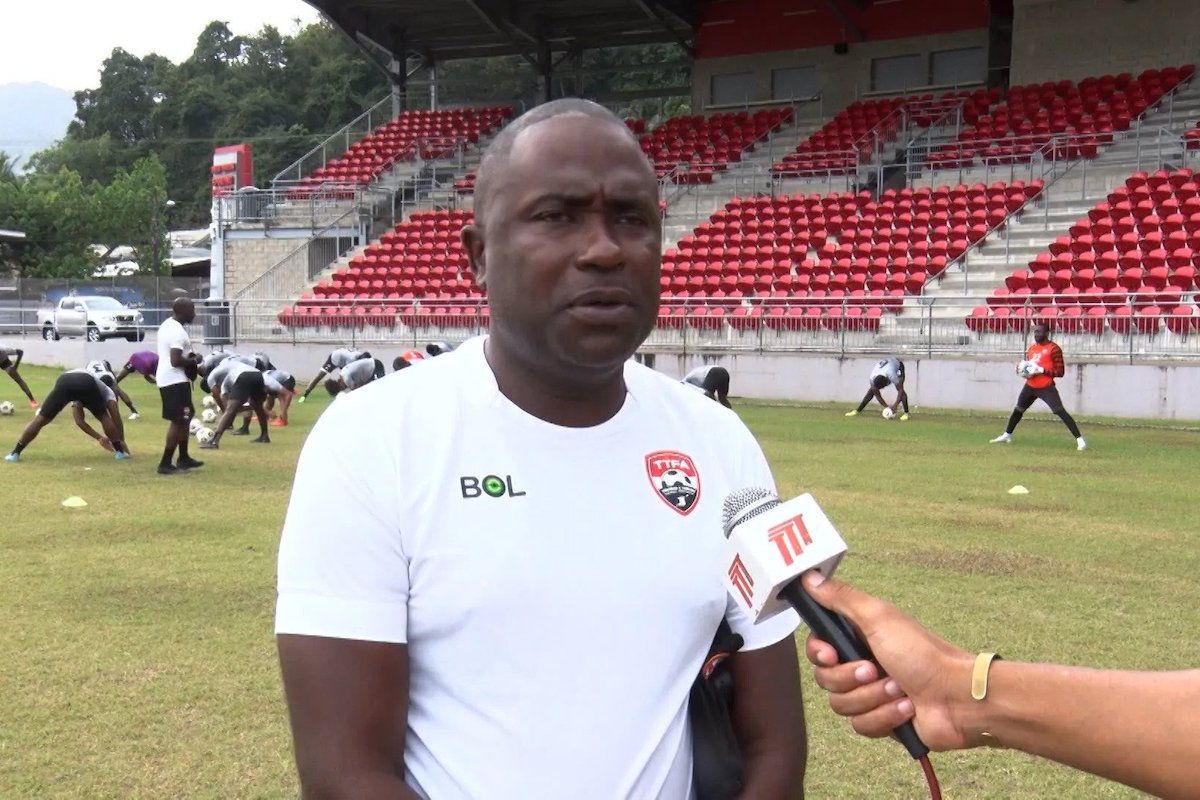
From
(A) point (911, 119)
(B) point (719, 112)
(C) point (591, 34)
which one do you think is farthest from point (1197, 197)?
(C) point (591, 34)

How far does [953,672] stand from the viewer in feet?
5.97

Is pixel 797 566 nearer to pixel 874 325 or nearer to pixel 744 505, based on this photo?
pixel 744 505

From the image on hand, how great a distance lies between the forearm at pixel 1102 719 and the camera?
169cm

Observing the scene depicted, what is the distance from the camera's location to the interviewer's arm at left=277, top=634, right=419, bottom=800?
202cm

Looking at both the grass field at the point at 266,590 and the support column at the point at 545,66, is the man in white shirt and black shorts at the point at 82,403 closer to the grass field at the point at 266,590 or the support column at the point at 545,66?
the grass field at the point at 266,590

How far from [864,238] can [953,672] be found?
2530 centimetres

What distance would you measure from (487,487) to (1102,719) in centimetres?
96

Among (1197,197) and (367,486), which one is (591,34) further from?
(367,486)

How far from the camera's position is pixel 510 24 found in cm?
3719

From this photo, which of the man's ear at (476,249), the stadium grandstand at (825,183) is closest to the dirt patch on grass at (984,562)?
the man's ear at (476,249)

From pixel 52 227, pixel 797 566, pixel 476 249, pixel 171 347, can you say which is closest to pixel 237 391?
pixel 171 347

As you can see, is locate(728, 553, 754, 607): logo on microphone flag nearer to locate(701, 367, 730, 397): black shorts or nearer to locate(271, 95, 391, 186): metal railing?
locate(701, 367, 730, 397): black shorts

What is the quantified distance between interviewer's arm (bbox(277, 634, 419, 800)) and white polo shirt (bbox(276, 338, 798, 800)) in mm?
30

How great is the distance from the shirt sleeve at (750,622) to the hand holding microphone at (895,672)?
40 centimetres
